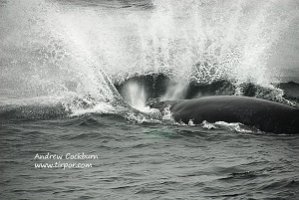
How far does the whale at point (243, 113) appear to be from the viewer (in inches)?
522

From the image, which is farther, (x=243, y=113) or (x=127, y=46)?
(x=127, y=46)

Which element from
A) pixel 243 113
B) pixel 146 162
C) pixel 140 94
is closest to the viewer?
pixel 146 162

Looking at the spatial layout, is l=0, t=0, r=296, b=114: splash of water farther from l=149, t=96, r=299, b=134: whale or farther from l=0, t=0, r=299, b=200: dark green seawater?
l=149, t=96, r=299, b=134: whale

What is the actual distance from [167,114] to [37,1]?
12.6 m

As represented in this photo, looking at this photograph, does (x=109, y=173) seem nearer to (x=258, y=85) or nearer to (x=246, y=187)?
(x=246, y=187)

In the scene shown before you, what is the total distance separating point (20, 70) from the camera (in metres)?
21.8

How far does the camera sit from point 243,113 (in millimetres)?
13797

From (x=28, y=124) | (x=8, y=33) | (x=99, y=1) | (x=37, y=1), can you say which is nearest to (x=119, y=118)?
(x=28, y=124)

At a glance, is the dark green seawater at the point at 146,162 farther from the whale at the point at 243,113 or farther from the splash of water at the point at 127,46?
the splash of water at the point at 127,46

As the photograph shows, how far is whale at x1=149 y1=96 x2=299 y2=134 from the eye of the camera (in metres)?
13.3

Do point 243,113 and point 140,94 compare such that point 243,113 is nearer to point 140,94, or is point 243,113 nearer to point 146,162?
point 146,162

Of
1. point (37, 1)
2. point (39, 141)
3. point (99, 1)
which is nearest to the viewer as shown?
point (39, 141)

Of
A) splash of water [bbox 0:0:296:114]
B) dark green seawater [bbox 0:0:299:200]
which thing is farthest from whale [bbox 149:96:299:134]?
splash of water [bbox 0:0:296:114]

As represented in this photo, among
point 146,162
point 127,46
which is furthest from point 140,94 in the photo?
point 146,162
